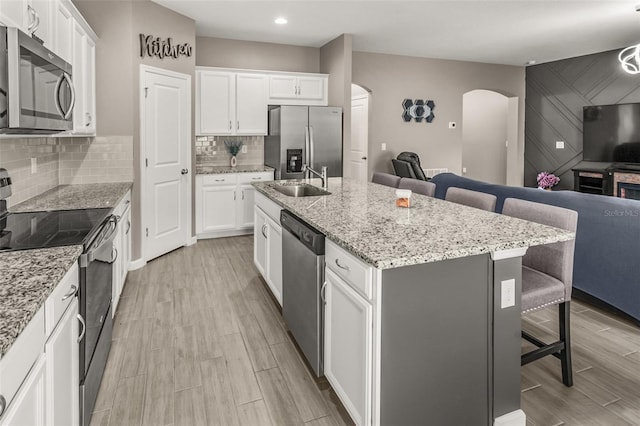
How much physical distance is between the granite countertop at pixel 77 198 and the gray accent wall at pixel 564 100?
287 inches

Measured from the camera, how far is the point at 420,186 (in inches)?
138

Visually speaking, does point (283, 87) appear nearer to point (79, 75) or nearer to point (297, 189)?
point (297, 189)

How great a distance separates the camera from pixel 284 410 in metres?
2.04

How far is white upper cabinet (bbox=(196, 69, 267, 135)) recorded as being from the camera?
545cm

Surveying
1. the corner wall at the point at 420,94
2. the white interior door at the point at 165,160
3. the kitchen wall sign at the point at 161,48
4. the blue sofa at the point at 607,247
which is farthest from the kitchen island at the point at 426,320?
the corner wall at the point at 420,94

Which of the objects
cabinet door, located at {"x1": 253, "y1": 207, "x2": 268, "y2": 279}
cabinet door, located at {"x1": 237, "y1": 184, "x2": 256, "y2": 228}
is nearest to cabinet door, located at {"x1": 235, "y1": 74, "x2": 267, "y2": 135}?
cabinet door, located at {"x1": 237, "y1": 184, "x2": 256, "y2": 228}

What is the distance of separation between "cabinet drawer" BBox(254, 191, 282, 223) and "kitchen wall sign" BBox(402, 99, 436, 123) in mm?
4519

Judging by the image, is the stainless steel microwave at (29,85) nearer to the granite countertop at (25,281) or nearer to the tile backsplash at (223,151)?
the granite countertop at (25,281)

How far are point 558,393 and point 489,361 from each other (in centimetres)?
70

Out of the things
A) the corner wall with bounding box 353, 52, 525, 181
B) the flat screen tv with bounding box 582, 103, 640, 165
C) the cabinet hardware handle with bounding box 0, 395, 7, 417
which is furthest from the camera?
the corner wall with bounding box 353, 52, 525, 181

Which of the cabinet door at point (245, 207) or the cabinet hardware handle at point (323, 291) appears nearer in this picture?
the cabinet hardware handle at point (323, 291)

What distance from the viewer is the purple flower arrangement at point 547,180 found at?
7422mm

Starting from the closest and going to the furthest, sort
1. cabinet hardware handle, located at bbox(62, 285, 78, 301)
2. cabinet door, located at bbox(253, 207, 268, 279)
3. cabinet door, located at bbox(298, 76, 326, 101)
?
cabinet hardware handle, located at bbox(62, 285, 78, 301), cabinet door, located at bbox(253, 207, 268, 279), cabinet door, located at bbox(298, 76, 326, 101)

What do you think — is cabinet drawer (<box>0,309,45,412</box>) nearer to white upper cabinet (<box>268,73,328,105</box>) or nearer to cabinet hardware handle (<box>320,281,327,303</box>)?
cabinet hardware handle (<box>320,281,327,303</box>)
